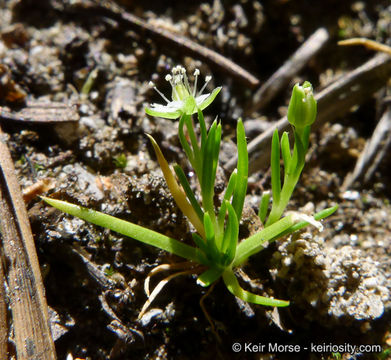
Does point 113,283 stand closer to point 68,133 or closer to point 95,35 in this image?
point 68,133

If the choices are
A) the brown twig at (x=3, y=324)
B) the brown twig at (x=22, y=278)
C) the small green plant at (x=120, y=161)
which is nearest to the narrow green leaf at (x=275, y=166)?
the small green plant at (x=120, y=161)

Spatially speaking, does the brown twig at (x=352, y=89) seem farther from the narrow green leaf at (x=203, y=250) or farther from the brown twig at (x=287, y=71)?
the narrow green leaf at (x=203, y=250)

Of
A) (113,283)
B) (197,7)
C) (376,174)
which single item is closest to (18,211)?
(113,283)

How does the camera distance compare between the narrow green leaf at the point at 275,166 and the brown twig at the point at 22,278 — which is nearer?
the brown twig at the point at 22,278

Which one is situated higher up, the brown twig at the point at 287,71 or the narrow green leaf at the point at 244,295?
the brown twig at the point at 287,71

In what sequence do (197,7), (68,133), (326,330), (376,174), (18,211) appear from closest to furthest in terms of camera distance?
(18,211) < (326,330) < (68,133) < (376,174) < (197,7)

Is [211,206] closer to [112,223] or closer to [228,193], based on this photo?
[228,193]

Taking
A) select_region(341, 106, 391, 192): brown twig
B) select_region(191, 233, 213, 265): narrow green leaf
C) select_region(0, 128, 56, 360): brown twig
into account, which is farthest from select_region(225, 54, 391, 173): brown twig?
select_region(0, 128, 56, 360): brown twig

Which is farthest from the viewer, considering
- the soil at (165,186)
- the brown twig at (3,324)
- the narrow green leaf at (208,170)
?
the soil at (165,186)
